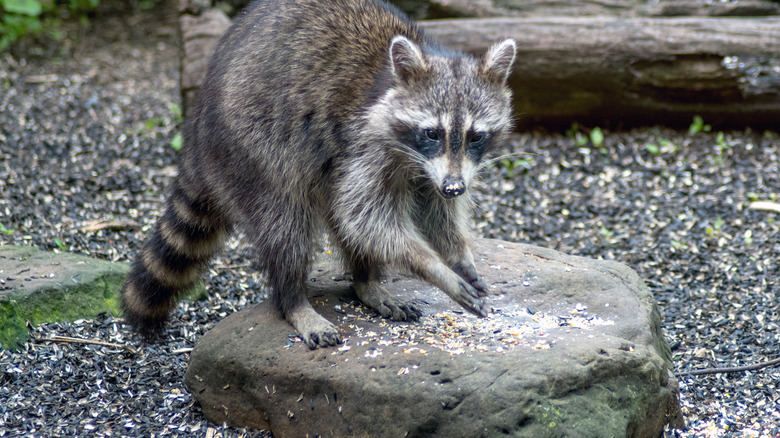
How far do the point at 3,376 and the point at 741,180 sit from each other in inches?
215

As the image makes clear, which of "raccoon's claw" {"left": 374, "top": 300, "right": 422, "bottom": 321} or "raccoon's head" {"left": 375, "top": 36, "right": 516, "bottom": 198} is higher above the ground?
"raccoon's head" {"left": 375, "top": 36, "right": 516, "bottom": 198}

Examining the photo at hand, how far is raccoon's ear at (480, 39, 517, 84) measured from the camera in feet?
12.2

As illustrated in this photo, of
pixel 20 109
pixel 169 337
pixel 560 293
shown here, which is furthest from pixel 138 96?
pixel 560 293

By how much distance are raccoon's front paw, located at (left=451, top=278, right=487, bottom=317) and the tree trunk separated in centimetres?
363

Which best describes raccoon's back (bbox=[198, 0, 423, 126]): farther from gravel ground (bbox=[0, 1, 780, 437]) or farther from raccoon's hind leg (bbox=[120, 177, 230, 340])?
gravel ground (bbox=[0, 1, 780, 437])

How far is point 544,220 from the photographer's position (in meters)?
6.08

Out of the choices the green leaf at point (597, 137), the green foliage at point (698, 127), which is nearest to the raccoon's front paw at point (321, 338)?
the green leaf at point (597, 137)

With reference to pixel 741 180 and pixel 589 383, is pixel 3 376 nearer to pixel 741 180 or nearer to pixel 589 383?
pixel 589 383

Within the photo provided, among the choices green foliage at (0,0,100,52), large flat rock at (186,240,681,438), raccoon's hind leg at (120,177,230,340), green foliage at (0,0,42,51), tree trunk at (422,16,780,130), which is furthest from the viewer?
green foliage at (0,0,42,51)

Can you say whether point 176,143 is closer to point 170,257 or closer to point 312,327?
point 170,257

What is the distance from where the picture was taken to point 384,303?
3828 mm

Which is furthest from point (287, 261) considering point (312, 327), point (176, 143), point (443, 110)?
point (176, 143)

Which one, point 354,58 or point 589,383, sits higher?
point 354,58

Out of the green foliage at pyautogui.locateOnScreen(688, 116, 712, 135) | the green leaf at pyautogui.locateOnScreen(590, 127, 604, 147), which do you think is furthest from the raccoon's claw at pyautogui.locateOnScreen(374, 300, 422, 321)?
the green foliage at pyautogui.locateOnScreen(688, 116, 712, 135)
